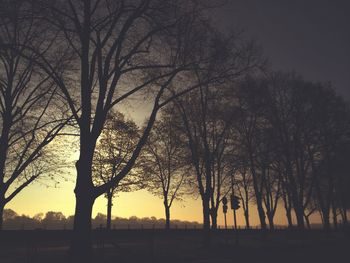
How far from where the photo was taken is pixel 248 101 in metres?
26.5

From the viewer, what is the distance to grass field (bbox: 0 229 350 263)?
15242mm

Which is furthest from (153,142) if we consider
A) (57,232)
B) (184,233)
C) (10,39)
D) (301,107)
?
(10,39)

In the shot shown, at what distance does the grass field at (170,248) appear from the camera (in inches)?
600

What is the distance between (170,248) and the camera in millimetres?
20984

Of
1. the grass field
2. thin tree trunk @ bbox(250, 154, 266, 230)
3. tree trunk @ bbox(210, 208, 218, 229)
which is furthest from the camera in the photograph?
thin tree trunk @ bbox(250, 154, 266, 230)

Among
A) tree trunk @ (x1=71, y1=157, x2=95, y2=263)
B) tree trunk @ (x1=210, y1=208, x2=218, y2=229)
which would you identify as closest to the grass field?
A: tree trunk @ (x1=210, y1=208, x2=218, y2=229)

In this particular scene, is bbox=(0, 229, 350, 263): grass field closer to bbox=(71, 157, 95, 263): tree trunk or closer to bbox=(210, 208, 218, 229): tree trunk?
bbox=(210, 208, 218, 229): tree trunk

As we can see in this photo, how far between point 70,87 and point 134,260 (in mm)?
9466

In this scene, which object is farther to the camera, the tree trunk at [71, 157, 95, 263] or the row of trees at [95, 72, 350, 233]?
the row of trees at [95, 72, 350, 233]

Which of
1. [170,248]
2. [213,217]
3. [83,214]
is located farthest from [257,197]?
[83,214]

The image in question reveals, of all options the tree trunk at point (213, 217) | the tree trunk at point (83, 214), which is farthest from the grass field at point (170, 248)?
the tree trunk at point (83, 214)

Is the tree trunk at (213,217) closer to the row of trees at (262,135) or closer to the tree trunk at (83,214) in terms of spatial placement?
the row of trees at (262,135)

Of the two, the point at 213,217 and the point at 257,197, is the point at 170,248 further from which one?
the point at 257,197

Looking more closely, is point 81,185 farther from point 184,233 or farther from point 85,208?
point 184,233
